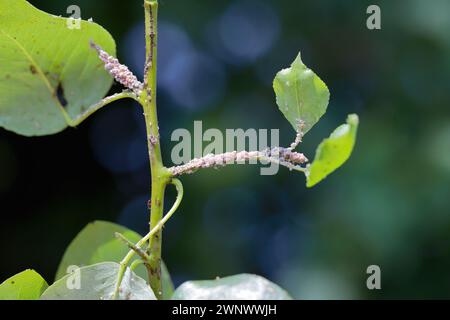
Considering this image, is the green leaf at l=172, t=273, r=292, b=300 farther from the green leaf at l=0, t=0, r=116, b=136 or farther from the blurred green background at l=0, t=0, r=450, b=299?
the blurred green background at l=0, t=0, r=450, b=299

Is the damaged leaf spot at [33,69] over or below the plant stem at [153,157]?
over

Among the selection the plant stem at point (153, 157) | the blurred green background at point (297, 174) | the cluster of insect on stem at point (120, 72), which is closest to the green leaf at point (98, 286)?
the plant stem at point (153, 157)

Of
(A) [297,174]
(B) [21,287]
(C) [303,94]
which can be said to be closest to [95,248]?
(B) [21,287]

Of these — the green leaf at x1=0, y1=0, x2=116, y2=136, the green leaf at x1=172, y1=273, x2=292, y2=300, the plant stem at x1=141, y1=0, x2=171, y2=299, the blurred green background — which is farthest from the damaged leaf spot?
the blurred green background

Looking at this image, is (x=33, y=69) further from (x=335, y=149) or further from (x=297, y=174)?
(x=297, y=174)

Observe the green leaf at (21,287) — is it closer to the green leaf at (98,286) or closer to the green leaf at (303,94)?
the green leaf at (98,286)

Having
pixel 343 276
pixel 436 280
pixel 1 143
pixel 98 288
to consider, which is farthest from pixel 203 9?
pixel 98 288
